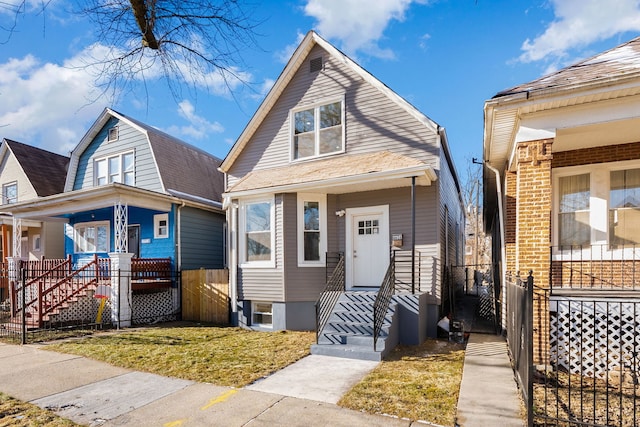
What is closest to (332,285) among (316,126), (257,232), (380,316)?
(380,316)

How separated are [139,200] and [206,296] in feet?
12.9

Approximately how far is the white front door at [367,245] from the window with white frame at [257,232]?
2196 millimetres

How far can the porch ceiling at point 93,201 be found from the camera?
1156 cm

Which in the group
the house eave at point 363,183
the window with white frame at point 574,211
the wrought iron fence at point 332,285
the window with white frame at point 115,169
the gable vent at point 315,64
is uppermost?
the gable vent at point 315,64

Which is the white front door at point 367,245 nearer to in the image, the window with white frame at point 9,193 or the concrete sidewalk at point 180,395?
the concrete sidewalk at point 180,395

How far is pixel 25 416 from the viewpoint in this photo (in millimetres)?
4461

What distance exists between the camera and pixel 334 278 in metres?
9.53

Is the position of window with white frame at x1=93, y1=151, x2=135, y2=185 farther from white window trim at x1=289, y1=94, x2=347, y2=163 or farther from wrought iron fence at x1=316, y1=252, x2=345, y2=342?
wrought iron fence at x1=316, y1=252, x2=345, y2=342

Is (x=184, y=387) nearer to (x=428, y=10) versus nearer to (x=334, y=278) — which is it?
(x=334, y=278)

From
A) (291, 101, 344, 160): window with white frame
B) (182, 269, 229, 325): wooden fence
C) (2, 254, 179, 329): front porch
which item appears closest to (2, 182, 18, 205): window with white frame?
(2, 254, 179, 329): front porch

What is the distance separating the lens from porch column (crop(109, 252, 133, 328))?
1062 centimetres

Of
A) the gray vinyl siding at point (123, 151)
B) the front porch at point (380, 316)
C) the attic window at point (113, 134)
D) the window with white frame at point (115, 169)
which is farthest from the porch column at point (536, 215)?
the attic window at point (113, 134)

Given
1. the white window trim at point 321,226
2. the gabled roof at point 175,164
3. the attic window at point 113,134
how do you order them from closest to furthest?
the white window trim at point 321,226
the gabled roof at point 175,164
the attic window at point 113,134

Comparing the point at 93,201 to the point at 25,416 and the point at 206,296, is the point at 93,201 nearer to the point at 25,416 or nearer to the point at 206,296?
the point at 206,296
